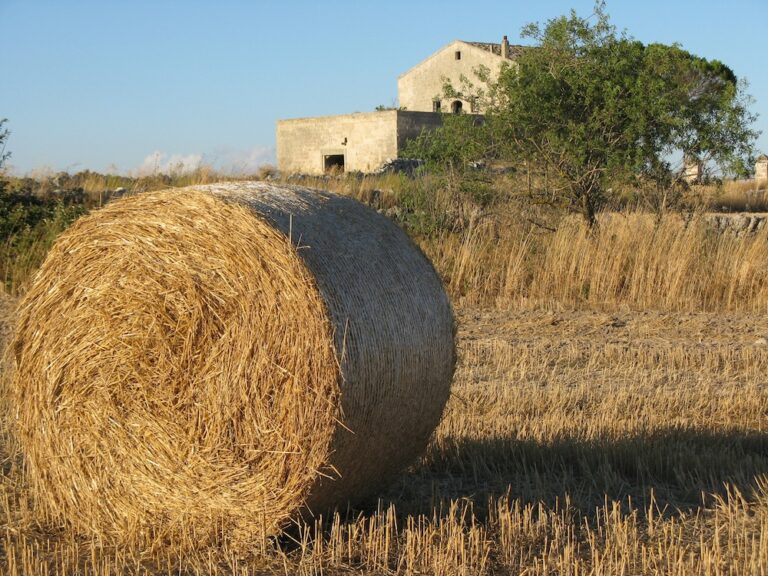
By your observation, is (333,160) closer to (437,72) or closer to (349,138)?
(349,138)

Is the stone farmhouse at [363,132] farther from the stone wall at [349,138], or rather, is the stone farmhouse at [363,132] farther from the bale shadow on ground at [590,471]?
the bale shadow on ground at [590,471]

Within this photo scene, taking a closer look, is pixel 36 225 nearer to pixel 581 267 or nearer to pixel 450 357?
pixel 581 267

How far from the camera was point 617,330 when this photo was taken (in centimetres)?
1021

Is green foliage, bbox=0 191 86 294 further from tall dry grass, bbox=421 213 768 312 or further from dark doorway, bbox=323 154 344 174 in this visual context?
dark doorway, bbox=323 154 344 174

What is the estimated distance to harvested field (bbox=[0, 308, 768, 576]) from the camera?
439cm

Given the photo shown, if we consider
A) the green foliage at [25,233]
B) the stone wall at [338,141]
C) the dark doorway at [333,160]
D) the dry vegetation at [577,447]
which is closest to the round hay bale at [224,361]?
the dry vegetation at [577,447]

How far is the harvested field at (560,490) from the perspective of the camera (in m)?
4.39

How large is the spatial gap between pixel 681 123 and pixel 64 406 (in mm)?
11099

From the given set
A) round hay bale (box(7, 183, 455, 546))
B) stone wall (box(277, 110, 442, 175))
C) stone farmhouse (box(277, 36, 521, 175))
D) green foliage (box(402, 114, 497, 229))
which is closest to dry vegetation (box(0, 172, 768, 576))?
round hay bale (box(7, 183, 455, 546))

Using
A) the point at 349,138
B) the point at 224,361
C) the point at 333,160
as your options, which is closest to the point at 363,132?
the point at 349,138

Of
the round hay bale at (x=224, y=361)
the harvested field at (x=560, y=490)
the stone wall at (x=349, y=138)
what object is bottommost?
the harvested field at (x=560, y=490)

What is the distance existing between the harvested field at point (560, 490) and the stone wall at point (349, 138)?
74.9ft

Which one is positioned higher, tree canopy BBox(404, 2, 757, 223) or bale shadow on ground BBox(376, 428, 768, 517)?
tree canopy BBox(404, 2, 757, 223)

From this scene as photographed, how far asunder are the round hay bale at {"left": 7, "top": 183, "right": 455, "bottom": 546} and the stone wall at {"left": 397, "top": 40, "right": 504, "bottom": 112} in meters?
37.6
